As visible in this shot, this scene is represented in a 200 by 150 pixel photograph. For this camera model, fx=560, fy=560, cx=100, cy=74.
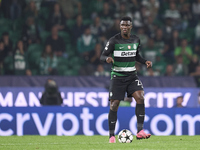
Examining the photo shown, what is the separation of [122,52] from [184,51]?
861 cm

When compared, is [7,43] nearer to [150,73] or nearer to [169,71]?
[150,73]

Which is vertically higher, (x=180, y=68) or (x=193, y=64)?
(x=193, y=64)

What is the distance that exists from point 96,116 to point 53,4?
657 centimetres

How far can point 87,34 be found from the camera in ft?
54.6

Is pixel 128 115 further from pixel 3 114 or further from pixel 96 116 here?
pixel 3 114

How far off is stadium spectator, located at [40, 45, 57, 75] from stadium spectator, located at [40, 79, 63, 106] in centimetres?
150

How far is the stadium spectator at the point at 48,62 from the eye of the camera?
51.8 ft

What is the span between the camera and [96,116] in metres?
11.8

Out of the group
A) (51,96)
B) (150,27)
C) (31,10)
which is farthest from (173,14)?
(51,96)

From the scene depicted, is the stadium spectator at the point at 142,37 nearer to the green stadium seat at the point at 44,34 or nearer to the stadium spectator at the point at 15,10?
the green stadium seat at the point at 44,34

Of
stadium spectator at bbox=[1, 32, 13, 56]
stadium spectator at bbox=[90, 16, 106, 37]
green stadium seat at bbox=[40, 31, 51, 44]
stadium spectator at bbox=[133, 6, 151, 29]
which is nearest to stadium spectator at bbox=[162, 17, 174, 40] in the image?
stadium spectator at bbox=[133, 6, 151, 29]

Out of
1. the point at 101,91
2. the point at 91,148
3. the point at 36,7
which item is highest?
the point at 36,7

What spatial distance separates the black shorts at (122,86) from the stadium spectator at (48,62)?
→ 7.32 metres

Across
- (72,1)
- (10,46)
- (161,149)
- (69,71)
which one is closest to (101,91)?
(69,71)
